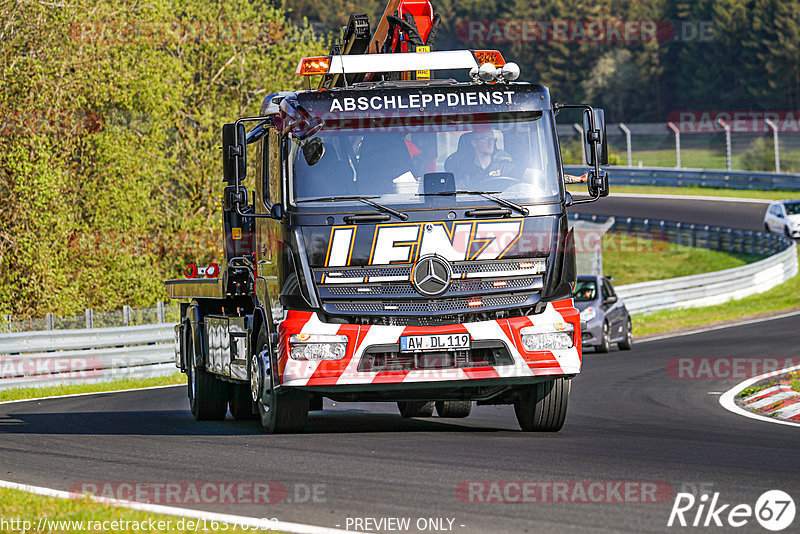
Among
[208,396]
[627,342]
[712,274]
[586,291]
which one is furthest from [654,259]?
[208,396]

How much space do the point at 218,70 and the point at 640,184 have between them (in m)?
32.4

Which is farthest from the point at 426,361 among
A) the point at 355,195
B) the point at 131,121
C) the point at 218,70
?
the point at 218,70

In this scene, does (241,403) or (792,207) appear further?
(792,207)

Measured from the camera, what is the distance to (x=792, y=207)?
4412 centimetres

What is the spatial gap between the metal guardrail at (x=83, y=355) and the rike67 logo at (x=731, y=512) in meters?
14.5

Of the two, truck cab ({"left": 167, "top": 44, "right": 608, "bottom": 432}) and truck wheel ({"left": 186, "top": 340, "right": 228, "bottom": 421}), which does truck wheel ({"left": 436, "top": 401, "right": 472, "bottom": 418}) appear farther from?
truck cab ({"left": 167, "top": 44, "right": 608, "bottom": 432})

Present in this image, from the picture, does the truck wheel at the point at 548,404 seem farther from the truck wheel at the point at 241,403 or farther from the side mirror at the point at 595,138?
the truck wheel at the point at 241,403

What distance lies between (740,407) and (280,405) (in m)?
5.35

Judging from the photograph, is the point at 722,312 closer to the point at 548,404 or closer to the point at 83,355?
the point at 83,355

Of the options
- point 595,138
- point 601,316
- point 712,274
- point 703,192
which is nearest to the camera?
point 595,138

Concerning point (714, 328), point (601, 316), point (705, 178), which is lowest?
point (714, 328)

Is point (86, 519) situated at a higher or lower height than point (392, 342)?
lower

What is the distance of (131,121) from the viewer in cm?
3108

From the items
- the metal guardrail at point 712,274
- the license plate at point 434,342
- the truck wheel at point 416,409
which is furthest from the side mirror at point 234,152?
the metal guardrail at point 712,274
